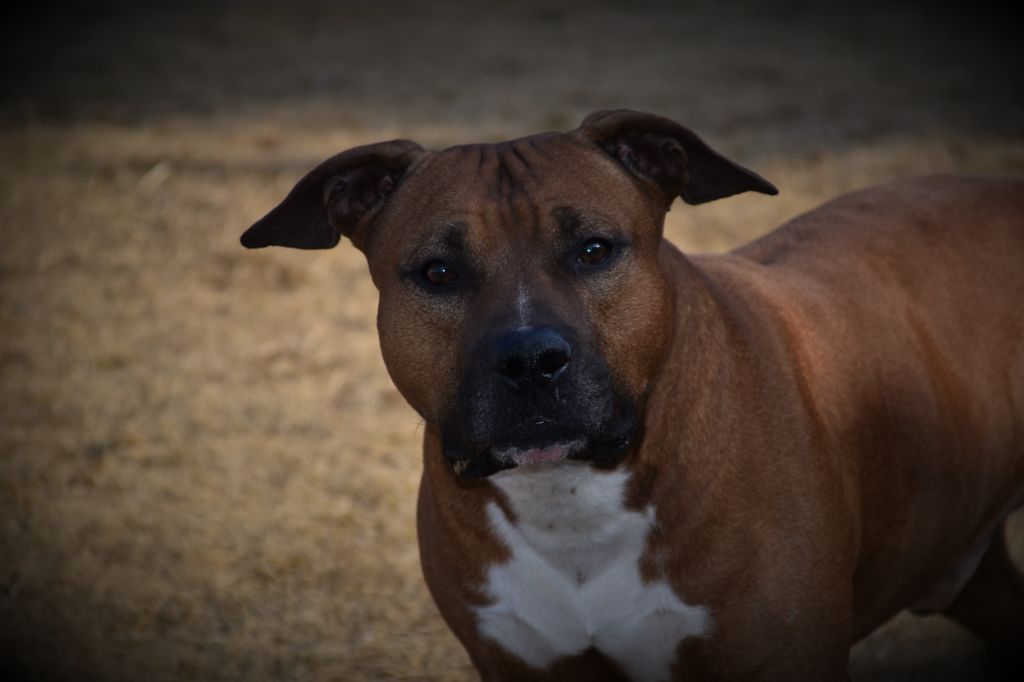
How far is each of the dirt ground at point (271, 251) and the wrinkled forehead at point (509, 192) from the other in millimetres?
1764

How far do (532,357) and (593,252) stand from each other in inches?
16.5

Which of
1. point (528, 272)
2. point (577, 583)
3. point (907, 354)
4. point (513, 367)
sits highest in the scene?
point (528, 272)

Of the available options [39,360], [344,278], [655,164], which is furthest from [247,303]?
[655,164]

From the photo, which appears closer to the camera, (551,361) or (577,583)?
(551,361)

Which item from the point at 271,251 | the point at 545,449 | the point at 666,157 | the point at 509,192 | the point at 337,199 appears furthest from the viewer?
the point at 271,251

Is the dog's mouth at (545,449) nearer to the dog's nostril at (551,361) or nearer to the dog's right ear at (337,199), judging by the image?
the dog's nostril at (551,361)

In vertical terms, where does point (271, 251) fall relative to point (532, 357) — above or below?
below

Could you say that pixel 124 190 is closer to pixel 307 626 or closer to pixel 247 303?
pixel 247 303

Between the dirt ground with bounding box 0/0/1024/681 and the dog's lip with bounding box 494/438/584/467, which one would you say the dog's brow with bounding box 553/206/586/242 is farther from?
the dirt ground with bounding box 0/0/1024/681

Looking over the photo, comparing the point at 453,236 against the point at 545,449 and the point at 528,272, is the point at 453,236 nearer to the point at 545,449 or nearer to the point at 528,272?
the point at 528,272

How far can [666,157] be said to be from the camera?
133 inches

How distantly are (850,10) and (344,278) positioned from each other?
5912mm

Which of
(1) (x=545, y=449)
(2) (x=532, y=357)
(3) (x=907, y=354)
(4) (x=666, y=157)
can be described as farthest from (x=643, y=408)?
(3) (x=907, y=354)

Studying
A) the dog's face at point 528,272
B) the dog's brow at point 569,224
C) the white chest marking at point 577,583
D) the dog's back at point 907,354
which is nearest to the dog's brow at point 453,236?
the dog's face at point 528,272
